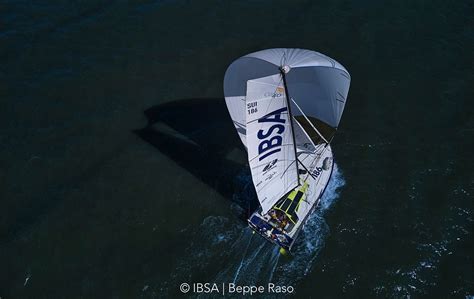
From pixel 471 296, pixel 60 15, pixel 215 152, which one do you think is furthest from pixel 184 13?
pixel 471 296

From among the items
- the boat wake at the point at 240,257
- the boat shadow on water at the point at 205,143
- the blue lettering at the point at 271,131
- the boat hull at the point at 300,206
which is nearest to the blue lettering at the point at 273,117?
the blue lettering at the point at 271,131

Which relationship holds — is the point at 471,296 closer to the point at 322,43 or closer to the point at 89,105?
the point at 322,43

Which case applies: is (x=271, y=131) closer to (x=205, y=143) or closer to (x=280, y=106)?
(x=280, y=106)

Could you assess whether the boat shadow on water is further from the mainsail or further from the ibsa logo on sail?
the ibsa logo on sail

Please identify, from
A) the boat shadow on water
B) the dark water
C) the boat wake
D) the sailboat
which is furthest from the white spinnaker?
the dark water

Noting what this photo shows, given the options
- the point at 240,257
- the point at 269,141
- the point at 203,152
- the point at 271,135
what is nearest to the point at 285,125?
the point at 271,135

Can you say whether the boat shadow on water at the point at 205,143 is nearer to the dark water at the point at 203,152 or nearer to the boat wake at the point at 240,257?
the dark water at the point at 203,152

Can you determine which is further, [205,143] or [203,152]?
[205,143]
